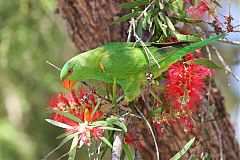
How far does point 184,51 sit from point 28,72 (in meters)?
1.98

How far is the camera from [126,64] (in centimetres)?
123

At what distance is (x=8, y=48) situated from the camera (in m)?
2.66

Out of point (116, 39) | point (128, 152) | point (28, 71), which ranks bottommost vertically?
point (128, 152)

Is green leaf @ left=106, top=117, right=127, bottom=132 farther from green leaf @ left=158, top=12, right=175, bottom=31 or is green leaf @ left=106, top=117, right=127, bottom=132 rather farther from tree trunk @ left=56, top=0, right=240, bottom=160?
tree trunk @ left=56, top=0, right=240, bottom=160

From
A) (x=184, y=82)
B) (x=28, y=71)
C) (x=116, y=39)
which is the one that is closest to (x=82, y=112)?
(x=184, y=82)

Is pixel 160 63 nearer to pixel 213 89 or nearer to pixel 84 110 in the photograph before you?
pixel 84 110

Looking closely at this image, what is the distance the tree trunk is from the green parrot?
0.42 meters

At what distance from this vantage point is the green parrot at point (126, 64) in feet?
3.99

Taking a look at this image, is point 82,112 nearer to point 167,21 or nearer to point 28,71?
point 167,21

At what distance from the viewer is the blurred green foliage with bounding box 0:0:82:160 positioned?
269 cm

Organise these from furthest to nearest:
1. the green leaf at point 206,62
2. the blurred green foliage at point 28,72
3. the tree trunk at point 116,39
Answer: the blurred green foliage at point 28,72 → the tree trunk at point 116,39 → the green leaf at point 206,62

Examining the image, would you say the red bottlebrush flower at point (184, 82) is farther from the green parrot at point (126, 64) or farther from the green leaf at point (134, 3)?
the green leaf at point (134, 3)

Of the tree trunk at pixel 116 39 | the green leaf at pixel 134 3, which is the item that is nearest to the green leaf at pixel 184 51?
the green leaf at pixel 134 3

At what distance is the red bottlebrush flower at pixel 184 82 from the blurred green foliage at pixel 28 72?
1.23 meters
